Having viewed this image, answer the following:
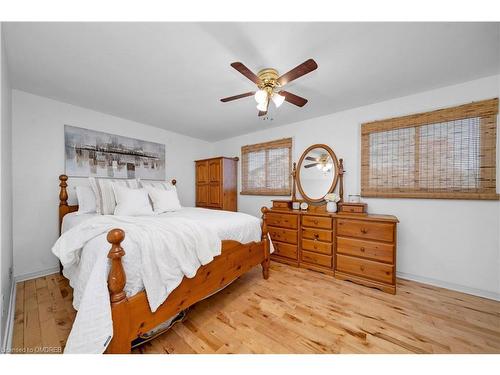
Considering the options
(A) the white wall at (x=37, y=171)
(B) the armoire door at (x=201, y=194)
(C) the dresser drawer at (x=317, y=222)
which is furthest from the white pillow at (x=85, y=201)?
(C) the dresser drawer at (x=317, y=222)

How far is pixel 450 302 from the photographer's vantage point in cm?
190

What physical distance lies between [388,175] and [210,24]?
102 inches

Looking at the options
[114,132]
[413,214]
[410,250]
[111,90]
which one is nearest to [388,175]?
[413,214]

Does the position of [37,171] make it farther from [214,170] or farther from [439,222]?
[439,222]

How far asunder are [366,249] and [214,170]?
2.88m

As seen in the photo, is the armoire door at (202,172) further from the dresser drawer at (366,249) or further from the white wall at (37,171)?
the dresser drawer at (366,249)

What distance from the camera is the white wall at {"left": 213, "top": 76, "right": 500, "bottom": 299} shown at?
1.97 meters

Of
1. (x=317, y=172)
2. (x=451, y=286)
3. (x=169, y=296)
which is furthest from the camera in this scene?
(x=317, y=172)

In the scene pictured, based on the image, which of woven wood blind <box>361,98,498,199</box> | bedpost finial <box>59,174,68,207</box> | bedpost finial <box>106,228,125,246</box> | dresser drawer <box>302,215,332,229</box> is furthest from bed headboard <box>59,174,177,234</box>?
woven wood blind <box>361,98,498,199</box>

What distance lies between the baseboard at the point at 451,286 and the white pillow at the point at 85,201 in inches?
159

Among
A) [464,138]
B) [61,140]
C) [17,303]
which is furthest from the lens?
[61,140]

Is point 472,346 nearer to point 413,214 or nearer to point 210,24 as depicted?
point 413,214

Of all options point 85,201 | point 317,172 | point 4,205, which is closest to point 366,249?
point 317,172

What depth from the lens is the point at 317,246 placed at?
2602mm
